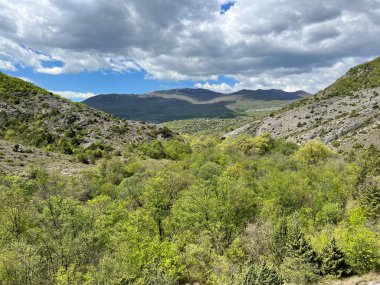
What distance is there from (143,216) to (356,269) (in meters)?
21.7

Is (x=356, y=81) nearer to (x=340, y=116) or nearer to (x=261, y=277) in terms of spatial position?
(x=340, y=116)

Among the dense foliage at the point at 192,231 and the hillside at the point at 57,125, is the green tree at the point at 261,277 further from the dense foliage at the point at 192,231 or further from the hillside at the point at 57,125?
the hillside at the point at 57,125

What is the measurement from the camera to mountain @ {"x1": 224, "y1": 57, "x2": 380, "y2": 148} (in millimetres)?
98062

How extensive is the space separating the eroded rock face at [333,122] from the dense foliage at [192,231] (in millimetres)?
42008

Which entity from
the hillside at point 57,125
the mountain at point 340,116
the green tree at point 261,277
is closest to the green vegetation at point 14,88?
the hillside at point 57,125

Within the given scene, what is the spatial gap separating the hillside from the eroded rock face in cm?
5743

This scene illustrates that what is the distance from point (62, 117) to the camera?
9431 cm

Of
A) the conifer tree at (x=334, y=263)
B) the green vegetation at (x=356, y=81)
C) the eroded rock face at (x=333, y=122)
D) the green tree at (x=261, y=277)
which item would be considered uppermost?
the green vegetation at (x=356, y=81)

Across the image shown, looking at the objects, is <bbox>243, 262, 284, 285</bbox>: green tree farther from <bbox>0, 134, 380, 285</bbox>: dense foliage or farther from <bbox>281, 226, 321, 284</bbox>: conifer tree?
<bbox>281, 226, 321, 284</bbox>: conifer tree

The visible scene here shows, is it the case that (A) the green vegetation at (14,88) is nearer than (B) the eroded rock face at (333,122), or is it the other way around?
(B) the eroded rock face at (333,122)

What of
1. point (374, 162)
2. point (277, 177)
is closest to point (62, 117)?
point (277, 177)

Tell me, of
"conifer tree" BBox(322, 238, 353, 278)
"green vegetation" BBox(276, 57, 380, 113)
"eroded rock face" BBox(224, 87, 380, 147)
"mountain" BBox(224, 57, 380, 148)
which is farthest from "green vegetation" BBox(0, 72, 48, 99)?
"green vegetation" BBox(276, 57, 380, 113)

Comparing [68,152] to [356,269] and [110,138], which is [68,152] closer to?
[110,138]

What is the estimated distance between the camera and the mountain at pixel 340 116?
322 feet
